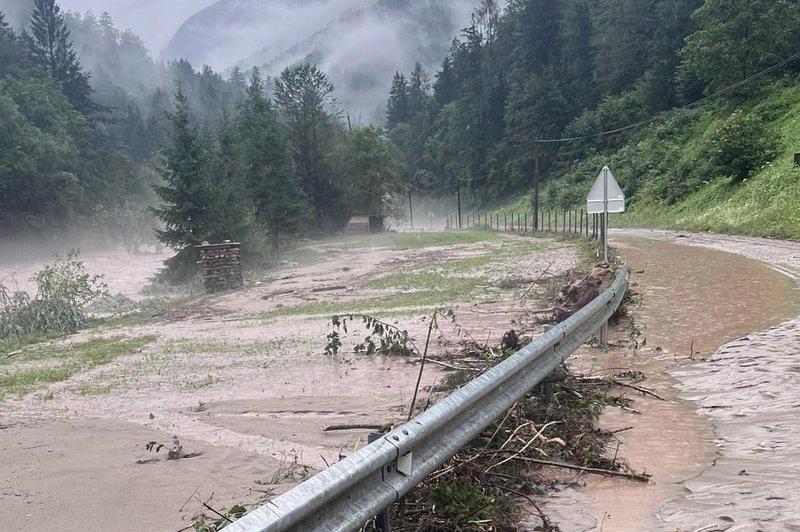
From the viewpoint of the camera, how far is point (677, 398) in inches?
249

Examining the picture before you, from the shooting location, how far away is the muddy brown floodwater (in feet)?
12.2

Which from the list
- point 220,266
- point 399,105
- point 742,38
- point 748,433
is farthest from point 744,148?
point 399,105

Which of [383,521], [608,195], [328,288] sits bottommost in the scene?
[328,288]

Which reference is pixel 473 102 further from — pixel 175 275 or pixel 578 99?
pixel 175 275

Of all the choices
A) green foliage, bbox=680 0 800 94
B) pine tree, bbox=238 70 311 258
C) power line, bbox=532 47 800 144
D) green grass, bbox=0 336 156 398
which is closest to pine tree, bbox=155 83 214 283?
pine tree, bbox=238 70 311 258

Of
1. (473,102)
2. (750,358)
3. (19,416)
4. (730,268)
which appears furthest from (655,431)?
(473,102)

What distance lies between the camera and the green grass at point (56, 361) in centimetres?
1045

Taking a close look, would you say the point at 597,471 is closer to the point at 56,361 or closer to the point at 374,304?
the point at 56,361

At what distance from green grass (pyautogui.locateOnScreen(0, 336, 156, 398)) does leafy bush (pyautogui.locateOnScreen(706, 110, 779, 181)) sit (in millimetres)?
35946

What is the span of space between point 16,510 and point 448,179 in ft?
395

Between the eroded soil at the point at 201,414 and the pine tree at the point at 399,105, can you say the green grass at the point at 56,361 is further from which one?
the pine tree at the point at 399,105

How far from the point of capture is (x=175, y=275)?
36156mm

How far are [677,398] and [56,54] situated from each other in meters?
118

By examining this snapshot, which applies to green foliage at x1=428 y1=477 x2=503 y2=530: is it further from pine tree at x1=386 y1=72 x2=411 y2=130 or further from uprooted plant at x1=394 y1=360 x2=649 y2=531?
pine tree at x1=386 y1=72 x2=411 y2=130
